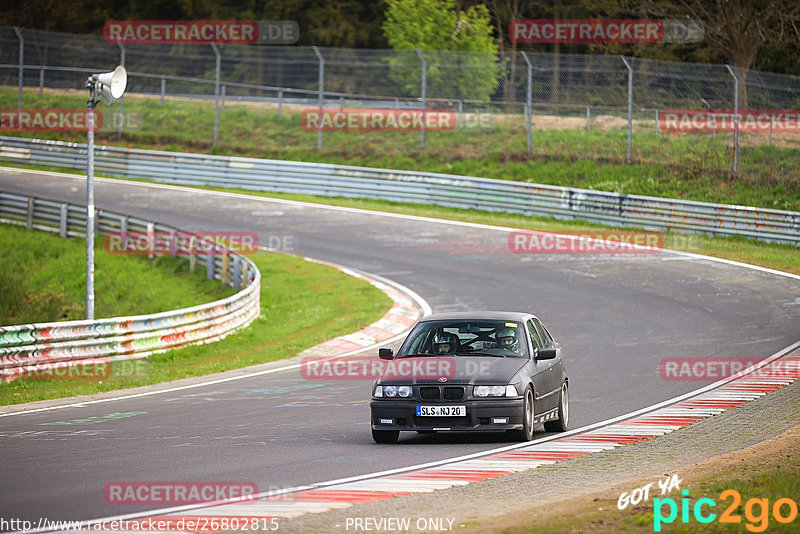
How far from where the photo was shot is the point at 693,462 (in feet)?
32.2

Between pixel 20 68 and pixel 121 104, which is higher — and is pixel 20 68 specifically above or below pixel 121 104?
above

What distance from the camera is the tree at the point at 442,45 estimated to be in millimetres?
38750

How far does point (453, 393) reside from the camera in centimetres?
1102

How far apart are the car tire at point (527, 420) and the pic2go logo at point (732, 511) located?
12.1 ft

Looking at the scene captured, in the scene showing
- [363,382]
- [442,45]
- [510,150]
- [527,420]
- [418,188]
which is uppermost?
[442,45]

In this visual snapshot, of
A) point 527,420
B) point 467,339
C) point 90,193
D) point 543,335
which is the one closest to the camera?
point 527,420

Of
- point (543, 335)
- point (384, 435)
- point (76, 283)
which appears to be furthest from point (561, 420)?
point (76, 283)

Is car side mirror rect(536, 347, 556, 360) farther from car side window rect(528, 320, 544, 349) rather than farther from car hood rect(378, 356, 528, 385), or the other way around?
car side window rect(528, 320, 544, 349)

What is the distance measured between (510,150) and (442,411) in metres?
29.5

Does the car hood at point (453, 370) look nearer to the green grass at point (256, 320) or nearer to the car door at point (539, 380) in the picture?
the car door at point (539, 380)

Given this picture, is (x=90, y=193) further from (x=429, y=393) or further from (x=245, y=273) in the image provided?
(x=429, y=393)

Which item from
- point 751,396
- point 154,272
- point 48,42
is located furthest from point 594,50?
point 751,396

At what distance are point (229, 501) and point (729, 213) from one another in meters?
24.8

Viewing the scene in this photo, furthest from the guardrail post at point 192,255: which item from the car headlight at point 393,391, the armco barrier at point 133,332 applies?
the car headlight at point 393,391
